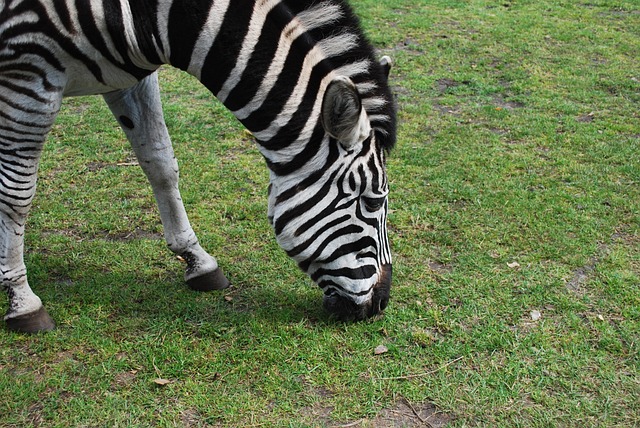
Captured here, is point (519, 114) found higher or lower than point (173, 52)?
lower

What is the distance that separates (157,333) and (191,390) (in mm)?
635

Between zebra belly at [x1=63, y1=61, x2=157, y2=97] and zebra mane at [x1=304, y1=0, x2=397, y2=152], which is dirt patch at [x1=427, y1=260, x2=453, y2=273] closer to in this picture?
zebra mane at [x1=304, y1=0, x2=397, y2=152]

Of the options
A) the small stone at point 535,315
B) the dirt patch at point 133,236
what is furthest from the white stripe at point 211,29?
the small stone at point 535,315

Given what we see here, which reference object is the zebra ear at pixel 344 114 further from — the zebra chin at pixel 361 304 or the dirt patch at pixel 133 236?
the dirt patch at pixel 133 236

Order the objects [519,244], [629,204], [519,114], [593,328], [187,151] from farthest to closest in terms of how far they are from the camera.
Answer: [519,114], [187,151], [629,204], [519,244], [593,328]

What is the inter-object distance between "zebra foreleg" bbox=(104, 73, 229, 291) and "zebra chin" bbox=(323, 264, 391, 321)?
99cm

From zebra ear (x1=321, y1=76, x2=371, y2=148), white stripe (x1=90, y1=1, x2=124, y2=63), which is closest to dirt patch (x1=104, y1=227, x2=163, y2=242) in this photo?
white stripe (x1=90, y1=1, x2=124, y2=63)

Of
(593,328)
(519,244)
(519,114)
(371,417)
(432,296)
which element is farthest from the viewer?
(519,114)

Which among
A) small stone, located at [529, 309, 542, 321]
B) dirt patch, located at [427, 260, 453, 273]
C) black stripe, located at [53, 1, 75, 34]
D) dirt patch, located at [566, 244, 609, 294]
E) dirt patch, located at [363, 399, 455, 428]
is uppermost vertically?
black stripe, located at [53, 1, 75, 34]

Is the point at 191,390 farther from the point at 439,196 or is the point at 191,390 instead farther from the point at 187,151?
the point at 187,151

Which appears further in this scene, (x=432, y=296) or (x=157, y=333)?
(x=432, y=296)

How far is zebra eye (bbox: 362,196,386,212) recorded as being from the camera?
3572 millimetres

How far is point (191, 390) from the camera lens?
11.7 feet

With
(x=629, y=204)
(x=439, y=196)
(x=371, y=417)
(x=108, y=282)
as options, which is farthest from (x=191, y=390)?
(x=629, y=204)
